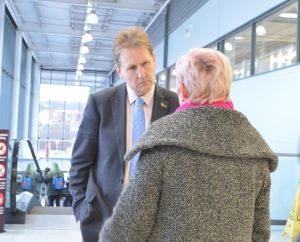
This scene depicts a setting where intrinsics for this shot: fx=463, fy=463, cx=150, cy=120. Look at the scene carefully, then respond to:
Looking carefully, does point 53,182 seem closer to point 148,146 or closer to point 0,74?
point 0,74

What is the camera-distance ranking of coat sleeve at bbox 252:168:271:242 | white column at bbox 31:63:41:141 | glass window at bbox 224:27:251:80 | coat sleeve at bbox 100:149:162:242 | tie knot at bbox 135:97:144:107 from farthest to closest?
white column at bbox 31:63:41:141 < glass window at bbox 224:27:251:80 < tie knot at bbox 135:97:144:107 < coat sleeve at bbox 252:168:271:242 < coat sleeve at bbox 100:149:162:242

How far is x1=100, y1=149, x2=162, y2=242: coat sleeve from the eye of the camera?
132 centimetres

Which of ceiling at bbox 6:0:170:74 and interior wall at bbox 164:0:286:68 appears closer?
interior wall at bbox 164:0:286:68

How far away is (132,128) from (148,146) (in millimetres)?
677

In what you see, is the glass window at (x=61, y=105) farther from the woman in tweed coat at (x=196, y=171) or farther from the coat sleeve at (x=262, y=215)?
the woman in tweed coat at (x=196, y=171)

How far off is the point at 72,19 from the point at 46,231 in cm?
1197

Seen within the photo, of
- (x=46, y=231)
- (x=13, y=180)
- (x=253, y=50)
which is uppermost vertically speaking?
(x=253, y=50)

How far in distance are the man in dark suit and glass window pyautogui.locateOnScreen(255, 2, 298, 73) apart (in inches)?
200

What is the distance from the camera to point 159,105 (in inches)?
80.7

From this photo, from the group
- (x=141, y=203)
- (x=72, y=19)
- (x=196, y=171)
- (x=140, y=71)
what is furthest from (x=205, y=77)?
(x=72, y=19)

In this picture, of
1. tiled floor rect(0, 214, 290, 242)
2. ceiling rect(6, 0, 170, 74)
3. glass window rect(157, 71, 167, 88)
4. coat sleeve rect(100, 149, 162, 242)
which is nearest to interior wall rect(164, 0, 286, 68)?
glass window rect(157, 71, 167, 88)

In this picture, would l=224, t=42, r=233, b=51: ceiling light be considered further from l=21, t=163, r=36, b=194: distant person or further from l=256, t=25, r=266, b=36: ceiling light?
l=21, t=163, r=36, b=194: distant person

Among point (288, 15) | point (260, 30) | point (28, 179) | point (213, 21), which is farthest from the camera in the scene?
point (213, 21)

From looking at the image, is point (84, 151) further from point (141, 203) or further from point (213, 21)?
point (213, 21)
